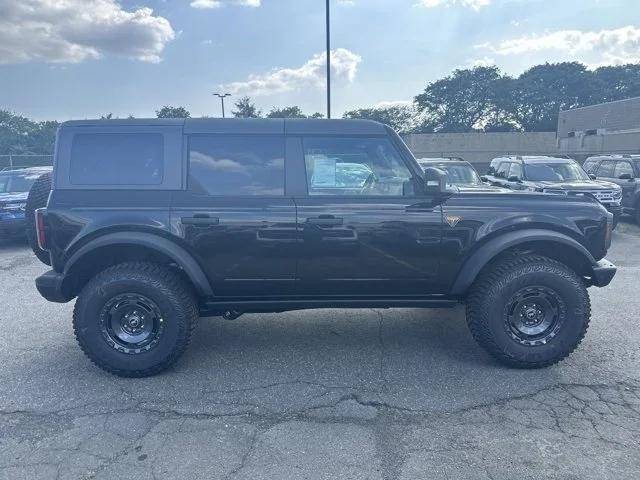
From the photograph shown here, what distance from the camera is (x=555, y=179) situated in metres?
10.6

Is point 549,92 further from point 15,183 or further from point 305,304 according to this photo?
point 305,304

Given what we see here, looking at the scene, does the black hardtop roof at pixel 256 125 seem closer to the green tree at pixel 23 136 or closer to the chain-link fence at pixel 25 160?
the chain-link fence at pixel 25 160

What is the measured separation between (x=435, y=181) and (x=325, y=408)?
1.89 m

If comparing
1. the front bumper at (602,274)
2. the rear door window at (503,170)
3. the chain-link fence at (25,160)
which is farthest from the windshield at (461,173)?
the chain-link fence at (25,160)

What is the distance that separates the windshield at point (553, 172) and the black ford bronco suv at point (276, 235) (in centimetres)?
766

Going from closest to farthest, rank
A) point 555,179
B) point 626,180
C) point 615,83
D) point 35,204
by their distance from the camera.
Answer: point 35,204 → point 555,179 → point 626,180 → point 615,83

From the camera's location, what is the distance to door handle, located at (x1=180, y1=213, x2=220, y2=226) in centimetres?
346

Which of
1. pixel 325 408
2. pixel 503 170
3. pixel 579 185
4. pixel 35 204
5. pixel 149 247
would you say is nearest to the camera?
pixel 325 408

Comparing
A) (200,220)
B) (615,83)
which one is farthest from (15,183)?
(615,83)

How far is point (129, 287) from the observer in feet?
11.4

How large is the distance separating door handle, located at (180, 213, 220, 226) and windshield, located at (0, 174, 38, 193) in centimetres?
792

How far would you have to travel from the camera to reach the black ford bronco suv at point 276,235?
349 centimetres

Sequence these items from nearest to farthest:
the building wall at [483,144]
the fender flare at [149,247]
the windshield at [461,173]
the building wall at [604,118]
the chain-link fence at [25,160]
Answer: the fender flare at [149,247], the windshield at [461,173], the chain-link fence at [25,160], the building wall at [604,118], the building wall at [483,144]

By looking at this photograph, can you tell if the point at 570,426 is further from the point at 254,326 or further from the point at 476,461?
the point at 254,326
